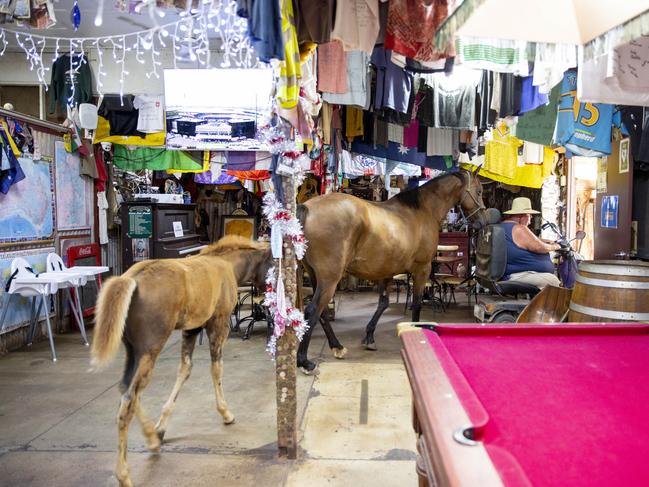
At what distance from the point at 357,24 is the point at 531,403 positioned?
9.26 feet

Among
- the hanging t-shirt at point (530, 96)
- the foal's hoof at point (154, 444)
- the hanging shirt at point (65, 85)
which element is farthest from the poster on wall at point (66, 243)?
the hanging t-shirt at point (530, 96)

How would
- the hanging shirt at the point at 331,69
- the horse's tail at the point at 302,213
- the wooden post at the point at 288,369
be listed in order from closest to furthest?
the wooden post at the point at 288,369 → the hanging shirt at the point at 331,69 → the horse's tail at the point at 302,213

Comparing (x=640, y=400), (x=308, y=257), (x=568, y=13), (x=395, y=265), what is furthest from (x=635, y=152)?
(x=640, y=400)

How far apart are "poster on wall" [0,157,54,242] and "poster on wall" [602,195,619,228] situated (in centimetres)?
739

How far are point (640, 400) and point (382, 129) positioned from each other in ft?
19.1

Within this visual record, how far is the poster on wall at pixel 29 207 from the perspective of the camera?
570cm

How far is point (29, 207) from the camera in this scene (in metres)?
6.07

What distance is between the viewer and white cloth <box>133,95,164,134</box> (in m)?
7.99

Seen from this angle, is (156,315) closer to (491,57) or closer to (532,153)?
(491,57)

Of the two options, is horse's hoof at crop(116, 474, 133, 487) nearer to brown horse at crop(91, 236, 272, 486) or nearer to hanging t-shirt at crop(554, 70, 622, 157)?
brown horse at crop(91, 236, 272, 486)

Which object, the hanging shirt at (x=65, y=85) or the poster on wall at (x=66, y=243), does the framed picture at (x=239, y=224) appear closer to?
the poster on wall at (x=66, y=243)

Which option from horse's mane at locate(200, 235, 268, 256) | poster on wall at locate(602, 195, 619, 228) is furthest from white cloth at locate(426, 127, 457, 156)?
horse's mane at locate(200, 235, 268, 256)

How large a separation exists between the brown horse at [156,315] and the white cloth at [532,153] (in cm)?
721

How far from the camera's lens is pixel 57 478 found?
2883 mm
